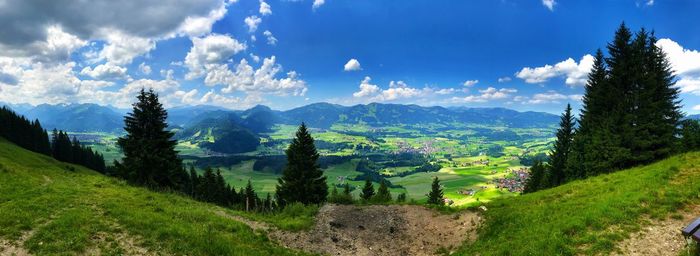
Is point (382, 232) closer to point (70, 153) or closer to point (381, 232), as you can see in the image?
point (381, 232)

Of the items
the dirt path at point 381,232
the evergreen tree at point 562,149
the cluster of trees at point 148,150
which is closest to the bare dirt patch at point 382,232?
the dirt path at point 381,232

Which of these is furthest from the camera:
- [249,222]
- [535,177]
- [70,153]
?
[70,153]

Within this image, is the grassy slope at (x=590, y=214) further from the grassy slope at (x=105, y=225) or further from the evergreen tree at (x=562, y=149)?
the evergreen tree at (x=562, y=149)

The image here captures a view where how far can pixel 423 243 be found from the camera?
22.7 meters

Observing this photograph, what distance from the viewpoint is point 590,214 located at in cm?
1694

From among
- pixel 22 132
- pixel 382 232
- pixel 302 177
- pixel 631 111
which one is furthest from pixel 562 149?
pixel 22 132

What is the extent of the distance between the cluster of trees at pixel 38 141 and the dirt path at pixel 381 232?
11271 centimetres

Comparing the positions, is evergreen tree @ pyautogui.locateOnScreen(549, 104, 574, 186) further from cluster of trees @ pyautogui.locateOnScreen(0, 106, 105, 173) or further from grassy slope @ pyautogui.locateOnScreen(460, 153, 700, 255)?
cluster of trees @ pyautogui.locateOnScreen(0, 106, 105, 173)

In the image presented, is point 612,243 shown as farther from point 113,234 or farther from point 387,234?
point 113,234

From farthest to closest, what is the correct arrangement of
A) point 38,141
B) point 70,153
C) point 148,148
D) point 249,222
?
1. point 70,153
2. point 38,141
3. point 148,148
4. point 249,222

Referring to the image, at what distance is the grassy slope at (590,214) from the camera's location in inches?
596

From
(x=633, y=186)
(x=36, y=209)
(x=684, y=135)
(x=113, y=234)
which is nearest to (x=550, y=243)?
(x=633, y=186)

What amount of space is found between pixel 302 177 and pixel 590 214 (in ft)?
127

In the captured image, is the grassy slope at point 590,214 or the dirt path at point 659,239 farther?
the grassy slope at point 590,214
